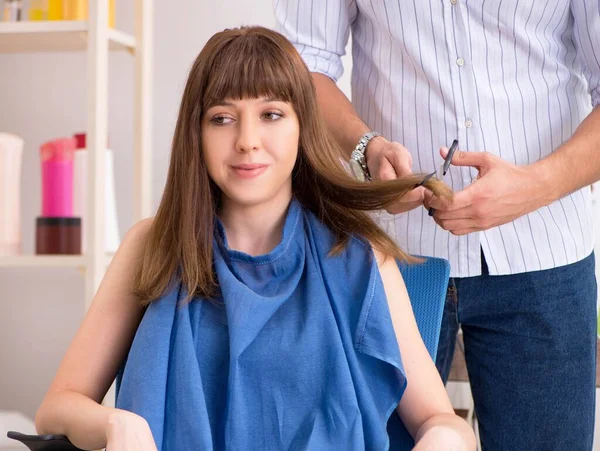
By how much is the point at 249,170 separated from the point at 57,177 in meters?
1.26

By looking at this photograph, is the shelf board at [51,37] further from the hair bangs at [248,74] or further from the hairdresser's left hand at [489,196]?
the hairdresser's left hand at [489,196]

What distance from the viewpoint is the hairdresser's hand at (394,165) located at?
4.45 ft

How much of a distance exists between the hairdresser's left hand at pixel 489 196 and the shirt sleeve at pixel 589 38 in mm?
268

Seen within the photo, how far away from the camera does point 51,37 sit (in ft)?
8.02

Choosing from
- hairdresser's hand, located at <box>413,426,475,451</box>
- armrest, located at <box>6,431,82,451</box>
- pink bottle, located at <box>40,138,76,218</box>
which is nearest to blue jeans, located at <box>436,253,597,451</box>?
hairdresser's hand, located at <box>413,426,475,451</box>

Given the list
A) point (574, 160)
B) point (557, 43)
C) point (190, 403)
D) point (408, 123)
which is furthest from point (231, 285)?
point (557, 43)

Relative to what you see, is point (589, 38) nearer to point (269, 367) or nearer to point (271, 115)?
point (271, 115)

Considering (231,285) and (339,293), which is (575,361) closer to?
(339,293)

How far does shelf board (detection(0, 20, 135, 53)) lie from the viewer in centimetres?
238

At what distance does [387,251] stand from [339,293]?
11 centimetres

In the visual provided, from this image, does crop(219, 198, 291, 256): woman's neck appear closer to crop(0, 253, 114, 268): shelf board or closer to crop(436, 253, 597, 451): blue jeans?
crop(436, 253, 597, 451): blue jeans

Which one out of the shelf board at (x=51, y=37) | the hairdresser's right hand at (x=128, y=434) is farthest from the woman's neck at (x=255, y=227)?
the shelf board at (x=51, y=37)

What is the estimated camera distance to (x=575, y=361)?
1465 mm

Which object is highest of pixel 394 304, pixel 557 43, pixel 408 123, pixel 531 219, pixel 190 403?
pixel 557 43
